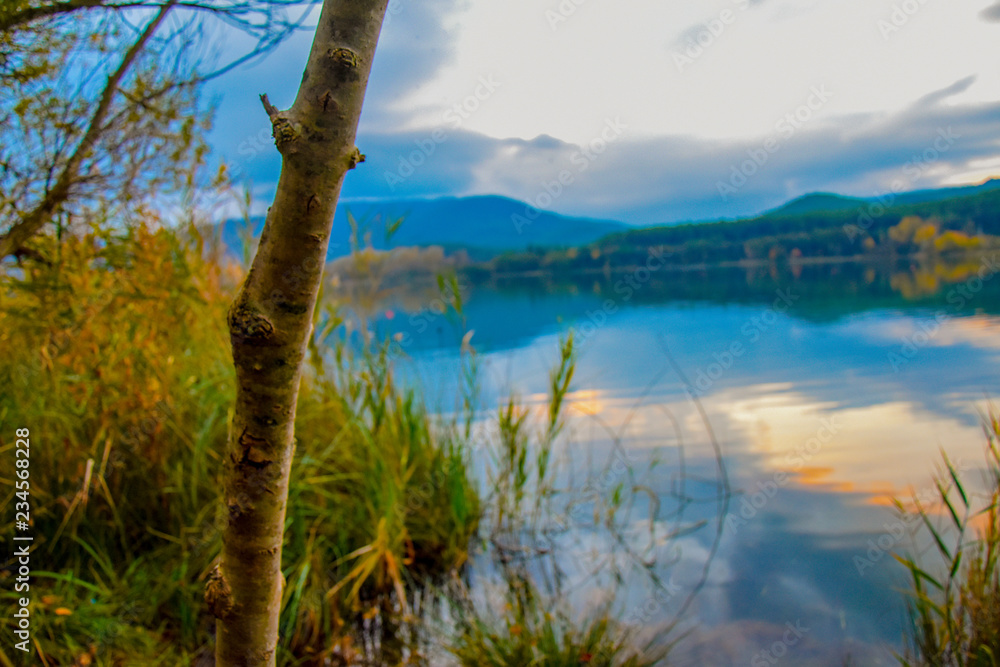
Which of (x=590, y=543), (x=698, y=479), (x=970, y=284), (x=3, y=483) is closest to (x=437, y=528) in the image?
(x=590, y=543)

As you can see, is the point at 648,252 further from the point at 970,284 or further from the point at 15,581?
the point at 15,581

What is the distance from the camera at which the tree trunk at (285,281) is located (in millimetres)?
706

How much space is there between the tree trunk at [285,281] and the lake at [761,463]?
237 centimetres

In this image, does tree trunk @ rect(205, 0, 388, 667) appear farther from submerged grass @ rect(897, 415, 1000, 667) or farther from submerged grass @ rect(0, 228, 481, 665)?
submerged grass @ rect(897, 415, 1000, 667)

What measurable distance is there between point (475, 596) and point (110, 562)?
1.61 meters

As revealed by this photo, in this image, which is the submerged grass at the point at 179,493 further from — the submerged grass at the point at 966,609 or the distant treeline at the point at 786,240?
the distant treeline at the point at 786,240

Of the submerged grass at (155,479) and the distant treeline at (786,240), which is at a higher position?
the distant treeline at (786,240)

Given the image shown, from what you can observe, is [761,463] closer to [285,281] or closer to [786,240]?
[285,281]

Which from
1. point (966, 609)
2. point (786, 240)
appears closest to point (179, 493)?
point (966, 609)

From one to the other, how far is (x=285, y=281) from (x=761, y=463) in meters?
4.86

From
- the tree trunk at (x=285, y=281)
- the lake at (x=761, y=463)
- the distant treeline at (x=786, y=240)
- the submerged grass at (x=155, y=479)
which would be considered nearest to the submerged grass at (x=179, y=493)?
the submerged grass at (x=155, y=479)

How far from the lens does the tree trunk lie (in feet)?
2.32

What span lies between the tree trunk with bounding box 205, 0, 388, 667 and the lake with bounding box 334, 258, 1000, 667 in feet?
7.78

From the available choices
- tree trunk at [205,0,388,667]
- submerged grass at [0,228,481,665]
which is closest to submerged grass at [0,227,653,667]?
submerged grass at [0,228,481,665]
